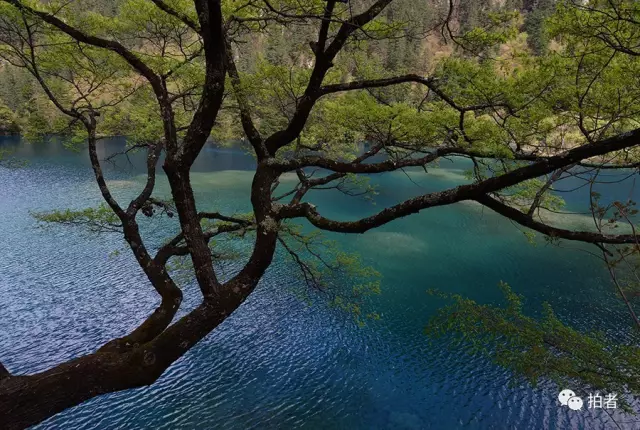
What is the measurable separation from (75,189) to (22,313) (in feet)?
49.9

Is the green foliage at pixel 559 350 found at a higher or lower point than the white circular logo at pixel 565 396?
higher

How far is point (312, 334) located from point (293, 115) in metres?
8.14

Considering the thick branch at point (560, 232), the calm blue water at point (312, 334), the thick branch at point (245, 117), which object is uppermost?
the thick branch at point (245, 117)

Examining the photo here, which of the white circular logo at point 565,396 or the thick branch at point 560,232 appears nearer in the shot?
the thick branch at point 560,232

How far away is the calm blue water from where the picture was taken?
8.16 m

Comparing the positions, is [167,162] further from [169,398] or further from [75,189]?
[75,189]

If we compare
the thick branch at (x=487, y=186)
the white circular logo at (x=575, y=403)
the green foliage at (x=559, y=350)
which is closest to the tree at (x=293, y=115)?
the thick branch at (x=487, y=186)

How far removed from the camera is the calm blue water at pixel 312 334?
816 cm

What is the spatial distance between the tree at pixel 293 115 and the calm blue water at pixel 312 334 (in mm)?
3590

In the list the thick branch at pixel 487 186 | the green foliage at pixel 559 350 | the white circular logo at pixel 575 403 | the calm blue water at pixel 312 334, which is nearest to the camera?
the thick branch at pixel 487 186
